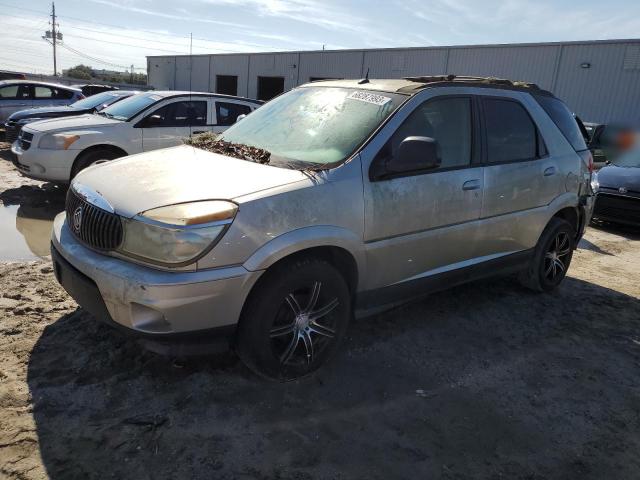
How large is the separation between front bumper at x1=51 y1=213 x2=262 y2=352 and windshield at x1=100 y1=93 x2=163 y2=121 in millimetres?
5613

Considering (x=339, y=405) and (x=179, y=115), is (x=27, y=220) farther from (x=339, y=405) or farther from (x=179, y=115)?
(x=339, y=405)

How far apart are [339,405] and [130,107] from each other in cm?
666

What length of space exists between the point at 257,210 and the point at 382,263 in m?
1.07

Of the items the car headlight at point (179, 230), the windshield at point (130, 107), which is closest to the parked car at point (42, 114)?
the windshield at point (130, 107)

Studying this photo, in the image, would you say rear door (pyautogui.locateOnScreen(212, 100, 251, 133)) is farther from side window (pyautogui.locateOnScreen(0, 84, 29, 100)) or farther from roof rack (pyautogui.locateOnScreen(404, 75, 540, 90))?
side window (pyautogui.locateOnScreen(0, 84, 29, 100))

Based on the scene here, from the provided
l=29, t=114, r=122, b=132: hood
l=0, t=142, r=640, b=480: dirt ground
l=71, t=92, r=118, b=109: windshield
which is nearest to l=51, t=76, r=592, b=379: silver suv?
l=0, t=142, r=640, b=480: dirt ground

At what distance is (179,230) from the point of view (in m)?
2.64

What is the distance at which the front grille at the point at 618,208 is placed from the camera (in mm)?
8531

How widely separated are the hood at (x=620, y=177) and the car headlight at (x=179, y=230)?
27.3 ft

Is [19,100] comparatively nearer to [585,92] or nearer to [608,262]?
[608,262]

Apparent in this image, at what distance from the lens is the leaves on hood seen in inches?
136

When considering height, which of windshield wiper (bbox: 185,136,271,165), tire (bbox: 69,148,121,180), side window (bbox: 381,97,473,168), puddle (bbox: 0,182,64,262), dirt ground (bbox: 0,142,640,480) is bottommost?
dirt ground (bbox: 0,142,640,480)

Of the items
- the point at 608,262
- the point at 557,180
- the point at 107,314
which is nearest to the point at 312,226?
the point at 107,314

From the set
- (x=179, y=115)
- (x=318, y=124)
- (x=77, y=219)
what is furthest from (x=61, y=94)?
(x=318, y=124)
